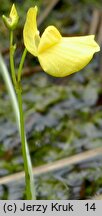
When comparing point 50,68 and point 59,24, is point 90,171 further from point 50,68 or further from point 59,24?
point 59,24

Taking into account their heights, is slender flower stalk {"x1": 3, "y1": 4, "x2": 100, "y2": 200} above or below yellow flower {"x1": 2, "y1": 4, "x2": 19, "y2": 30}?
below

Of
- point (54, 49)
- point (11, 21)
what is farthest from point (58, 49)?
point (11, 21)

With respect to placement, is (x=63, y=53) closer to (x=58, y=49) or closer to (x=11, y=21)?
(x=58, y=49)

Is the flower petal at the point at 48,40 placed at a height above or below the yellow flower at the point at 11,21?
below

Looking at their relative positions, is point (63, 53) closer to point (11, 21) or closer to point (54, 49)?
point (54, 49)

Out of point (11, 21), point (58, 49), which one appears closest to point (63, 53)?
point (58, 49)
